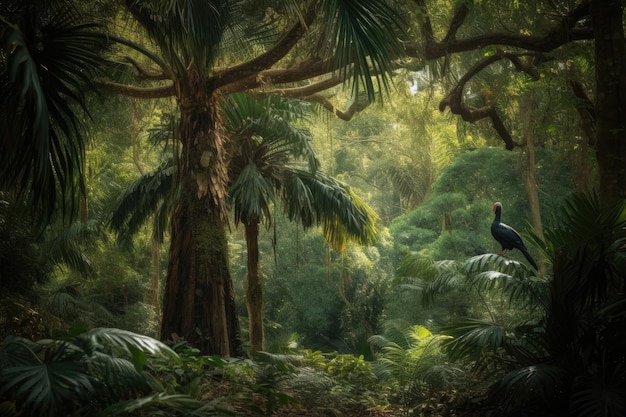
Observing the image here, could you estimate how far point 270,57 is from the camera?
779 cm

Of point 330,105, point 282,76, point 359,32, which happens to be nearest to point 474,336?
point 359,32

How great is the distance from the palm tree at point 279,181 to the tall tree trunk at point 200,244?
2259 mm

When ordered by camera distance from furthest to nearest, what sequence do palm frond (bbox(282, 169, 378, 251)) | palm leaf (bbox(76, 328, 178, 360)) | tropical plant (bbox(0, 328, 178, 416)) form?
palm frond (bbox(282, 169, 378, 251)) → palm leaf (bbox(76, 328, 178, 360)) → tropical plant (bbox(0, 328, 178, 416))

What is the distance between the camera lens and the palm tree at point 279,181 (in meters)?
11.3

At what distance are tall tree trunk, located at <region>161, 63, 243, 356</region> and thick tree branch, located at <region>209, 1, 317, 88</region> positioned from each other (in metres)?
0.32

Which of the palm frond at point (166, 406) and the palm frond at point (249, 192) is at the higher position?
the palm frond at point (249, 192)

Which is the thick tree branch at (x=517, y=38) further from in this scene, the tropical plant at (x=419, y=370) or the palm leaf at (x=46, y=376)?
the palm leaf at (x=46, y=376)

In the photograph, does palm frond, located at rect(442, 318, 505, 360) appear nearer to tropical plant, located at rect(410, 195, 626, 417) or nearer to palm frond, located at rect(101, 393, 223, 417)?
tropical plant, located at rect(410, 195, 626, 417)

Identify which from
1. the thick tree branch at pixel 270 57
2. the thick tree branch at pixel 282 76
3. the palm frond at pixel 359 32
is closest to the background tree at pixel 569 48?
the thick tree branch at pixel 282 76

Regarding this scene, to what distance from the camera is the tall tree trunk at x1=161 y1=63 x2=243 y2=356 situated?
8.05 meters

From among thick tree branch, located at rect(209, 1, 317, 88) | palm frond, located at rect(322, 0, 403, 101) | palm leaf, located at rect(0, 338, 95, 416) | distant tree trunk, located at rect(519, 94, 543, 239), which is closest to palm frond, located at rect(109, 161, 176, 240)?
thick tree branch, located at rect(209, 1, 317, 88)

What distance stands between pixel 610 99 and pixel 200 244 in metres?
4.91

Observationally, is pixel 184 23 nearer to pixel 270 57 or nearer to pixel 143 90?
pixel 270 57

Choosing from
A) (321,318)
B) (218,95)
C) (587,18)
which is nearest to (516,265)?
(587,18)
